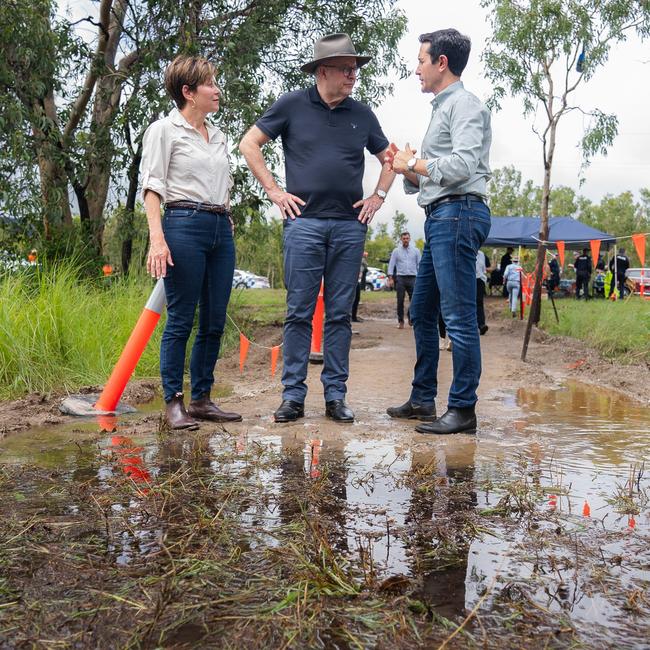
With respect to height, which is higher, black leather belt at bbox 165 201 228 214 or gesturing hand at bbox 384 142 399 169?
gesturing hand at bbox 384 142 399 169

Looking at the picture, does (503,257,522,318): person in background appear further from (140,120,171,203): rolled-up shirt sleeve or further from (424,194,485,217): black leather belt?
(140,120,171,203): rolled-up shirt sleeve

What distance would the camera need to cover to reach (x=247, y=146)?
462 centimetres

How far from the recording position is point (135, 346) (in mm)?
4922

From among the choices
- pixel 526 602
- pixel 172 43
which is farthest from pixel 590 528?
pixel 172 43

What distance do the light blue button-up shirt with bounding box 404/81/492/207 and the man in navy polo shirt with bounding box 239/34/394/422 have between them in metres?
0.48

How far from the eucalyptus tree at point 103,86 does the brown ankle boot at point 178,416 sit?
6216 millimetres

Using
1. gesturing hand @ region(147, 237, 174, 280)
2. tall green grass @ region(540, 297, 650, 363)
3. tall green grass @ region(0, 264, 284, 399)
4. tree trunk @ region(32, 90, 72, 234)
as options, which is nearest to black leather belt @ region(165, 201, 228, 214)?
gesturing hand @ region(147, 237, 174, 280)

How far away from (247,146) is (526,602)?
11.2ft

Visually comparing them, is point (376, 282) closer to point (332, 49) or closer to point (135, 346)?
point (135, 346)

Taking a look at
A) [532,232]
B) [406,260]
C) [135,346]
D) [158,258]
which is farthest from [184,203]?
[532,232]

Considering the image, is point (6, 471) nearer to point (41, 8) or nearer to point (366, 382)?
point (366, 382)

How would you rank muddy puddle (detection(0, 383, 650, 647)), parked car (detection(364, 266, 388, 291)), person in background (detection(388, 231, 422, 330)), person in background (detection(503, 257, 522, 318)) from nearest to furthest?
muddy puddle (detection(0, 383, 650, 647)) → person in background (detection(388, 231, 422, 330)) → person in background (detection(503, 257, 522, 318)) → parked car (detection(364, 266, 388, 291))

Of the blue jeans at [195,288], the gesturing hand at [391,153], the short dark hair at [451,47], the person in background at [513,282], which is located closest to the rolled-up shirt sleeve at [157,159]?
the blue jeans at [195,288]

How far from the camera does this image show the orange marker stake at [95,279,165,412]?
488 centimetres
